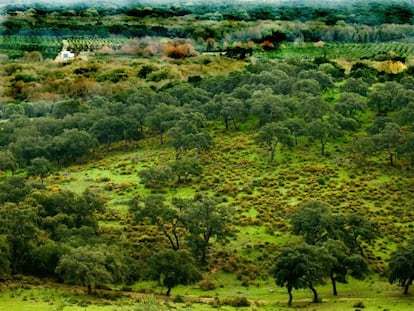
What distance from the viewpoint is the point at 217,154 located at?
3568 inches

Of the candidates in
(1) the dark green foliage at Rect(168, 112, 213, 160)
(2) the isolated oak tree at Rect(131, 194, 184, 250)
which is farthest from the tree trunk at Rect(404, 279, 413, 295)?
(1) the dark green foliage at Rect(168, 112, 213, 160)

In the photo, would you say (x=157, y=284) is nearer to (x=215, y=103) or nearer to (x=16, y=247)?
(x=16, y=247)

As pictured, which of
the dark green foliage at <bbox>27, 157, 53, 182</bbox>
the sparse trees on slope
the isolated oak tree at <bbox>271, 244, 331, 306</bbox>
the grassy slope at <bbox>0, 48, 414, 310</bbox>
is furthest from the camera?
the sparse trees on slope

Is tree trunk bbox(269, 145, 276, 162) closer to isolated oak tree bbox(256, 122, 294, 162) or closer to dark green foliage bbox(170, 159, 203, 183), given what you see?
isolated oak tree bbox(256, 122, 294, 162)

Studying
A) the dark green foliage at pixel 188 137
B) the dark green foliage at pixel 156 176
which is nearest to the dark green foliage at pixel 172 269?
the dark green foliage at pixel 156 176

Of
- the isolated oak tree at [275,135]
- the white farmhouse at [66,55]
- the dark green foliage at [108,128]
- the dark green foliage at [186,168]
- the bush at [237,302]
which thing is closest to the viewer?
the bush at [237,302]

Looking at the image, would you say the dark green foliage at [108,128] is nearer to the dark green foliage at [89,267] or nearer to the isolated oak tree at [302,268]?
the dark green foliage at [89,267]

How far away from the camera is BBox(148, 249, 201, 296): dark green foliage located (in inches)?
2082

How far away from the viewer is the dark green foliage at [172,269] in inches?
2082

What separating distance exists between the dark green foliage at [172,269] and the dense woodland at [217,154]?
16 centimetres

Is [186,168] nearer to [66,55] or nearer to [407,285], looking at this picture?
[407,285]

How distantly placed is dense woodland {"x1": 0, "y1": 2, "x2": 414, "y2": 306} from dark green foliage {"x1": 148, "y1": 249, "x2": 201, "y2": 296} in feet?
0.53

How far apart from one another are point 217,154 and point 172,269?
39.1m

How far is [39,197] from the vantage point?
211ft
